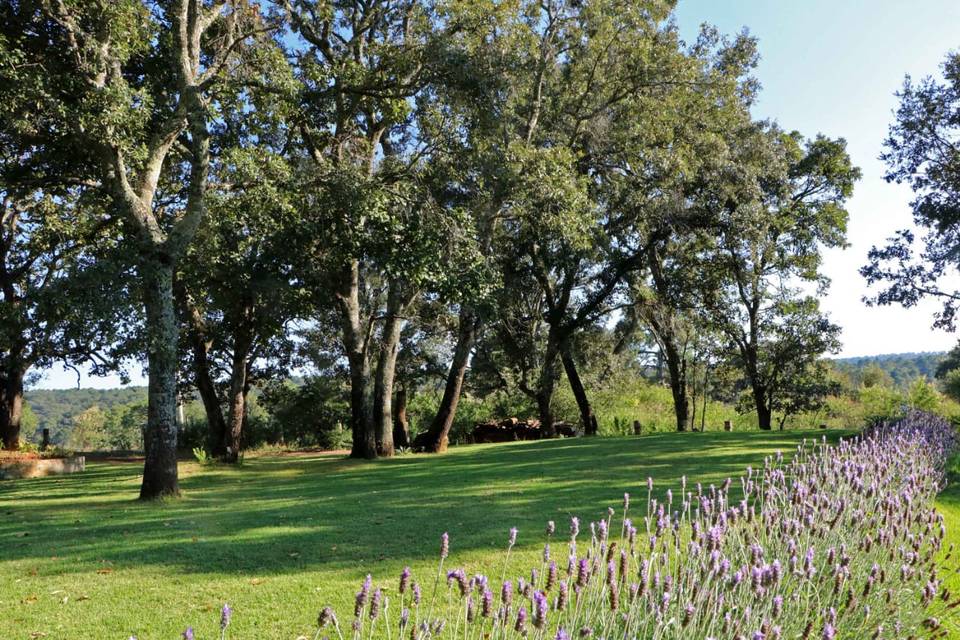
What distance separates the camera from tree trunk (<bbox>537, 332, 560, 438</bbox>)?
22172mm

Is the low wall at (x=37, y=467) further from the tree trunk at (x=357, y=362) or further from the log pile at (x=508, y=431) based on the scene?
the log pile at (x=508, y=431)

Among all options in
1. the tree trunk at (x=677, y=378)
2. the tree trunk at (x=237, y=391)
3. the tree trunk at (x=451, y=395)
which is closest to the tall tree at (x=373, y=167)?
the tree trunk at (x=451, y=395)

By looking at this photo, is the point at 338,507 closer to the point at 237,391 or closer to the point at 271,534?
the point at 271,534

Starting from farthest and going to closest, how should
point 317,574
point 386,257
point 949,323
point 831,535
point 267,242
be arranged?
point 949,323, point 267,242, point 386,257, point 317,574, point 831,535

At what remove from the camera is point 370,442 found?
16797 millimetres

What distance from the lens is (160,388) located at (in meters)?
9.83

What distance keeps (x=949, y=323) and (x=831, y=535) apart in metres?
17.3

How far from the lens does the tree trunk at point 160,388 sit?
9656 mm

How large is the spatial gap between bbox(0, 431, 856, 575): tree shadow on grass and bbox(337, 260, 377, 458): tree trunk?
2.39m

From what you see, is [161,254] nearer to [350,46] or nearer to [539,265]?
[350,46]

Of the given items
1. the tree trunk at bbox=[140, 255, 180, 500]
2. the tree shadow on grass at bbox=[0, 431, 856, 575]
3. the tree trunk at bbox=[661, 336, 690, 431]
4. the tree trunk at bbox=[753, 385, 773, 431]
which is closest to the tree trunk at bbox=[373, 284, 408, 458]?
the tree shadow on grass at bbox=[0, 431, 856, 575]

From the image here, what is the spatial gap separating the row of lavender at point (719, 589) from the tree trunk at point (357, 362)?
1195 centimetres

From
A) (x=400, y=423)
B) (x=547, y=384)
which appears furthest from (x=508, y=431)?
(x=400, y=423)

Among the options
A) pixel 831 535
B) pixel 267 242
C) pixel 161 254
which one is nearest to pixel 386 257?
pixel 267 242
